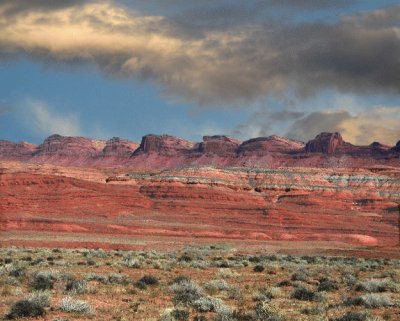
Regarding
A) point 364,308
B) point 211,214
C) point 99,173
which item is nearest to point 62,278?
point 364,308

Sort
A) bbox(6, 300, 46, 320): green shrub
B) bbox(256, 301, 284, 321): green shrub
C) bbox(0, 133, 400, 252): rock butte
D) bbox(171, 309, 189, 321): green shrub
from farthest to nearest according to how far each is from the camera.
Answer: bbox(0, 133, 400, 252): rock butte → bbox(171, 309, 189, 321): green shrub → bbox(6, 300, 46, 320): green shrub → bbox(256, 301, 284, 321): green shrub

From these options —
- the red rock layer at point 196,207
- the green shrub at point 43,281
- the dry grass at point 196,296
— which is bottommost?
the dry grass at point 196,296

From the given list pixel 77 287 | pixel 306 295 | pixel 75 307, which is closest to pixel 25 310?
pixel 75 307

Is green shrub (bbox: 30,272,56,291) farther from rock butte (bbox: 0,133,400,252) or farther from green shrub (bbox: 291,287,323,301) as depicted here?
rock butte (bbox: 0,133,400,252)

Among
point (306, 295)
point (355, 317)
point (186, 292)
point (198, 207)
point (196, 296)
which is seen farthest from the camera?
point (198, 207)

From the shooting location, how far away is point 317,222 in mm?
87938

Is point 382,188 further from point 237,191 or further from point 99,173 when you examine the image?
point 99,173

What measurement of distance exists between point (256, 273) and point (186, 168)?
92.0 m

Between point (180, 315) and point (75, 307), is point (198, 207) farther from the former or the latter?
point (180, 315)

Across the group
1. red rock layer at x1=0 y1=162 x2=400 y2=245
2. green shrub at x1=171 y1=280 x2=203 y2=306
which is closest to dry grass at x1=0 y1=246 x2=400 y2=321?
green shrub at x1=171 y1=280 x2=203 y2=306

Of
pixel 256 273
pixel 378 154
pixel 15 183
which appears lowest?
pixel 256 273

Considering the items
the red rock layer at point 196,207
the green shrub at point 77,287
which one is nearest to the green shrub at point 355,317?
the green shrub at point 77,287

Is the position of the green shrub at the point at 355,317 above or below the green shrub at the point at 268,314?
above

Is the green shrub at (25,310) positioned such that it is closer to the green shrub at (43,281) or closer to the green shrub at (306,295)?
the green shrub at (43,281)
